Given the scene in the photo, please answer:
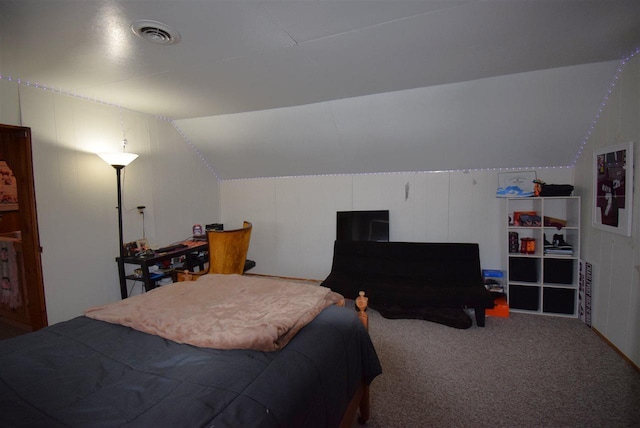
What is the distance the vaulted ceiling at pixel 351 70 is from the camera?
5.60 ft

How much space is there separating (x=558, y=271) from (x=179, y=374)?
143 inches

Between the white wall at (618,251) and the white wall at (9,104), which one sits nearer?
the white wall at (618,251)

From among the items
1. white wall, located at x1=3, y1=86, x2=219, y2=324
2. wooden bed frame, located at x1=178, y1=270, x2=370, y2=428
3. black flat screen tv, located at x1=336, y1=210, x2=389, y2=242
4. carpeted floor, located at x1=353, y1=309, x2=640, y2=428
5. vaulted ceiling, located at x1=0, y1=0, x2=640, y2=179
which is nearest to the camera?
wooden bed frame, located at x1=178, y1=270, x2=370, y2=428

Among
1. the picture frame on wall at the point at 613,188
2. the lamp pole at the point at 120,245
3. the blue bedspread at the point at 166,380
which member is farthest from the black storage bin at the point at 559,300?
the lamp pole at the point at 120,245

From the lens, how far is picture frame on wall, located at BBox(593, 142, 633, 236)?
7.60ft

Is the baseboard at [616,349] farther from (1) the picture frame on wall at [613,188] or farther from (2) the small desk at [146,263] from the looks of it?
(2) the small desk at [146,263]

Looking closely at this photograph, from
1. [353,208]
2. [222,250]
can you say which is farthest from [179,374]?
[353,208]

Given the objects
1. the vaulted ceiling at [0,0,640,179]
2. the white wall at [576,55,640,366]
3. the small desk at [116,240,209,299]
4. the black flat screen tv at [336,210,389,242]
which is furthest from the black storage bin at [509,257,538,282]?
the small desk at [116,240,209,299]

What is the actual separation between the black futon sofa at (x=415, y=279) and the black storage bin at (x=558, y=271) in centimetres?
64

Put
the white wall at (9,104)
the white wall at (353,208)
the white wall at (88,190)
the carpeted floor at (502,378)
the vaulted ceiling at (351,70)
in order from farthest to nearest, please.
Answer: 1. the white wall at (353,208)
2. the white wall at (88,190)
3. the white wall at (9,104)
4. the carpeted floor at (502,378)
5. the vaulted ceiling at (351,70)

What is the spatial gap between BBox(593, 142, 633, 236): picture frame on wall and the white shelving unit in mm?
367

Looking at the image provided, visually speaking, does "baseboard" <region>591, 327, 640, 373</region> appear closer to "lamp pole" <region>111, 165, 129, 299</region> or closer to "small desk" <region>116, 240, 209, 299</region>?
"small desk" <region>116, 240, 209, 299</region>

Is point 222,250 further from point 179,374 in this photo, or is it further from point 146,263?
point 179,374

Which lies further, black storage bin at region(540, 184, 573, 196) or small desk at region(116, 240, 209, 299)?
black storage bin at region(540, 184, 573, 196)
